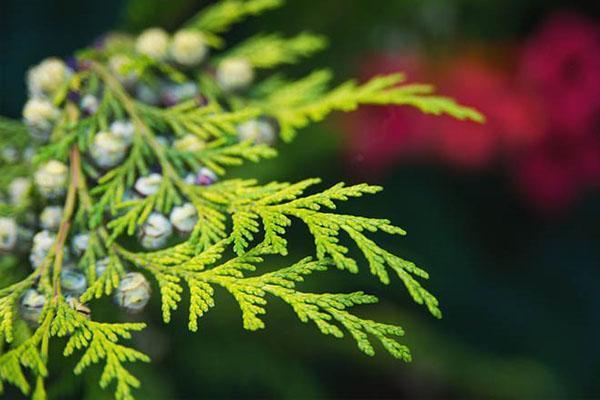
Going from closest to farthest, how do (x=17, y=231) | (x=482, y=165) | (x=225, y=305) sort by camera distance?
1. (x=17, y=231)
2. (x=225, y=305)
3. (x=482, y=165)

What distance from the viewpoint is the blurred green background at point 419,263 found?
125cm

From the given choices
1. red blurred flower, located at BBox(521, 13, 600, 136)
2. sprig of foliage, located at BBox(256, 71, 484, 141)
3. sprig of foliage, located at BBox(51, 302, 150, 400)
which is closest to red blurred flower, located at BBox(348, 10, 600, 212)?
red blurred flower, located at BBox(521, 13, 600, 136)

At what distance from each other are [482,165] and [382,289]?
332 mm

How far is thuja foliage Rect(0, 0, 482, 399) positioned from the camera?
64 cm

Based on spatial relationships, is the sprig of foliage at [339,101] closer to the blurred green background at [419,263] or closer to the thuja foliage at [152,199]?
the thuja foliage at [152,199]

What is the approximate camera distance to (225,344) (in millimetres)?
1261

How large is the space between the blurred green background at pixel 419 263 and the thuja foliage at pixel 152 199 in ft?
0.57

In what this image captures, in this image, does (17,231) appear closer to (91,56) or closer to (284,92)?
(91,56)

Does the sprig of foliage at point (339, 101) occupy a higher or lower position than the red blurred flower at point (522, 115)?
lower

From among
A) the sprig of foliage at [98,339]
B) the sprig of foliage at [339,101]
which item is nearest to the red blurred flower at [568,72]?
the sprig of foliage at [339,101]

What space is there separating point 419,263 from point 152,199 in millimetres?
826

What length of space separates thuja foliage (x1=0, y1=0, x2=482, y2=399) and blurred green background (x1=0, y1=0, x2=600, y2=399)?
17 centimetres

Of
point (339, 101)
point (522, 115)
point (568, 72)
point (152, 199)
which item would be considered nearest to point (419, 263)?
point (522, 115)

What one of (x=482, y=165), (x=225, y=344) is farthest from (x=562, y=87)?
(x=225, y=344)
